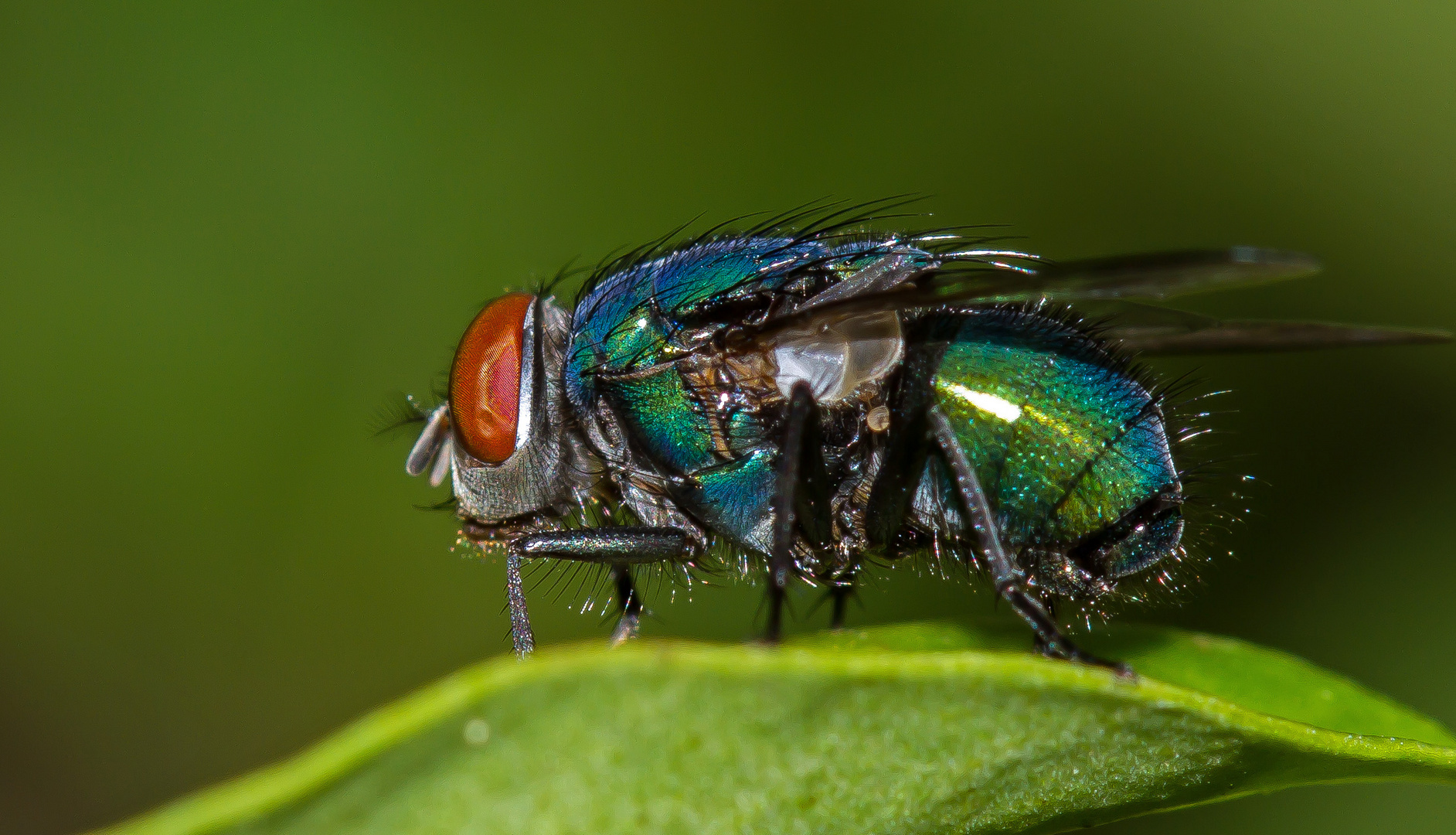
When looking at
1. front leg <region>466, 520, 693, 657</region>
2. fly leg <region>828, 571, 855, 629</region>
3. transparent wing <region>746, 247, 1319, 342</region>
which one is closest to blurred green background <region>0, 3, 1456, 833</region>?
fly leg <region>828, 571, 855, 629</region>

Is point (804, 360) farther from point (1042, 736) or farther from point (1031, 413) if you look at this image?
point (1042, 736)

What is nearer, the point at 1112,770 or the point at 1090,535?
the point at 1112,770

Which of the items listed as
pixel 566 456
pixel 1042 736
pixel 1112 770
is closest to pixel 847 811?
pixel 1042 736

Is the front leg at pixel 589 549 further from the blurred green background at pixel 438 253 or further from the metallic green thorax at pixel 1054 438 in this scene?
the blurred green background at pixel 438 253

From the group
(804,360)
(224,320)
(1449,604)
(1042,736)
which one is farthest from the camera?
(224,320)

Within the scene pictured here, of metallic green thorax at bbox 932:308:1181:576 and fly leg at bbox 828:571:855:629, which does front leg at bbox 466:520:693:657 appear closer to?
fly leg at bbox 828:571:855:629

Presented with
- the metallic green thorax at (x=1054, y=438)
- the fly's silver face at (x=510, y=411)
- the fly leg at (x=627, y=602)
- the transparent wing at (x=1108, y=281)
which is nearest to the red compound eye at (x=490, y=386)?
the fly's silver face at (x=510, y=411)
